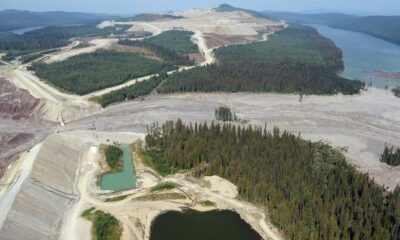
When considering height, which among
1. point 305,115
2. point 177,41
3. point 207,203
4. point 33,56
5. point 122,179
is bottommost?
point 122,179

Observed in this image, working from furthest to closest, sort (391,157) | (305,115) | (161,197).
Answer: (305,115) < (391,157) < (161,197)

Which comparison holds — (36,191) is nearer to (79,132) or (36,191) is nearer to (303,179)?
(79,132)

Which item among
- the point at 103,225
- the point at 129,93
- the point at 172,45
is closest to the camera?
the point at 103,225

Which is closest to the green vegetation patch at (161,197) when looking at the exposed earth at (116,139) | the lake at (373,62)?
the exposed earth at (116,139)

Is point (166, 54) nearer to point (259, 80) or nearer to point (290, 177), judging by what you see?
point (259, 80)

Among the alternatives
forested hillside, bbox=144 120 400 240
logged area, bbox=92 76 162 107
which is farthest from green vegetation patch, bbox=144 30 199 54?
forested hillside, bbox=144 120 400 240

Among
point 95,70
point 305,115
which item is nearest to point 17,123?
point 95,70
